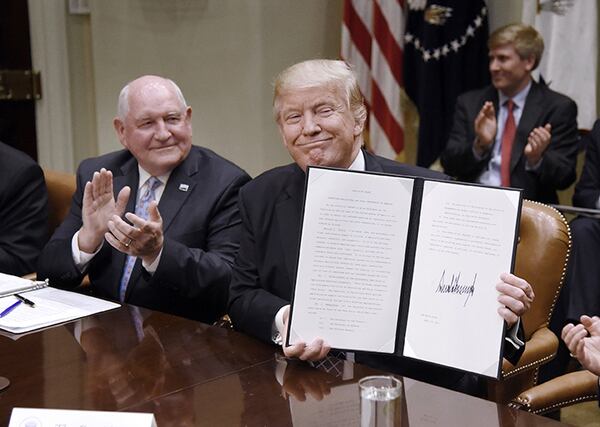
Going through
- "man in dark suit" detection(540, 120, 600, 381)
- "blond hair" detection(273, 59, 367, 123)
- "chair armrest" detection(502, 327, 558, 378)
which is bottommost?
"man in dark suit" detection(540, 120, 600, 381)

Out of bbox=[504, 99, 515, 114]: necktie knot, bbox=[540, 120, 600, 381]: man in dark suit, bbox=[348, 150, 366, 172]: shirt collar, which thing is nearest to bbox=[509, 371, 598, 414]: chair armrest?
bbox=[348, 150, 366, 172]: shirt collar

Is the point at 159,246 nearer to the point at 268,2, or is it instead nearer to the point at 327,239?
the point at 327,239

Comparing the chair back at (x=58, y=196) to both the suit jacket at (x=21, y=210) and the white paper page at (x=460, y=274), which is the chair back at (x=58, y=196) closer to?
the suit jacket at (x=21, y=210)

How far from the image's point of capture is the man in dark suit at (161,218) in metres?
2.69

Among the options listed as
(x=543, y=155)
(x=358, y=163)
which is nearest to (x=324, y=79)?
(x=358, y=163)

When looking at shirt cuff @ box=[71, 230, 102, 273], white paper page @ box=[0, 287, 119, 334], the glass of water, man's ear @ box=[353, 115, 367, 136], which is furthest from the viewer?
shirt cuff @ box=[71, 230, 102, 273]

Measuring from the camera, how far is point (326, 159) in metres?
2.29

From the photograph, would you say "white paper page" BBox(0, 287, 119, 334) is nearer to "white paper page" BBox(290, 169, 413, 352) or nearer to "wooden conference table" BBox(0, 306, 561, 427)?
"wooden conference table" BBox(0, 306, 561, 427)

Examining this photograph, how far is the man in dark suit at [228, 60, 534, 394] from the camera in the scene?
7.41 ft

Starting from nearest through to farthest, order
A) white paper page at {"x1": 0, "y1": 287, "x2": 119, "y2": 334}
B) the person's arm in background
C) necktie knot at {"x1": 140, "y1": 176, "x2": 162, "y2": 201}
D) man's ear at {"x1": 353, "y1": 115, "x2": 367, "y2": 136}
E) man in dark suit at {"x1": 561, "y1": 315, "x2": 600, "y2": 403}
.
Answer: man in dark suit at {"x1": 561, "y1": 315, "x2": 600, "y2": 403}, white paper page at {"x1": 0, "y1": 287, "x2": 119, "y2": 334}, man's ear at {"x1": 353, "y1": 115, "x2": 367, "y2": 136}, necktie knot at {"x1": 140, "y1": 176, "x2": 162, "y2": 201}, the person's arm in background

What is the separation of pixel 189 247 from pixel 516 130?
2.18 m

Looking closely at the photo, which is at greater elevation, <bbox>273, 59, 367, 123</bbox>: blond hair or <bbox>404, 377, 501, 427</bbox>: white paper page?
<bbox>273, 59, 367, 123</bbox>: blond hair

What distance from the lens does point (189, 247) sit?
2867mm

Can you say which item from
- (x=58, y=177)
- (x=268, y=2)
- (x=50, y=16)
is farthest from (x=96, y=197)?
(x=50, y=16)
